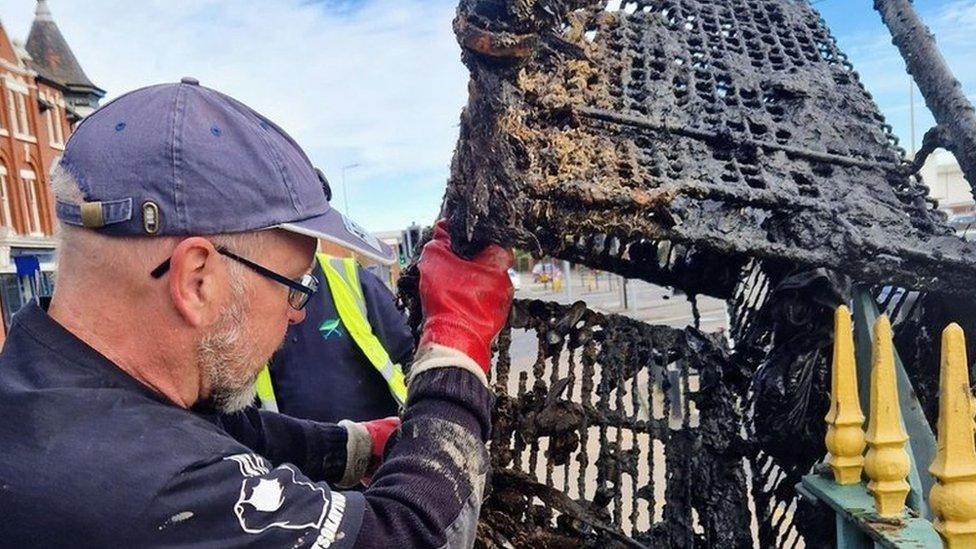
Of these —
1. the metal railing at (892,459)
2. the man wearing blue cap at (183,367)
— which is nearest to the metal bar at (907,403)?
the metal railing at (892,459)

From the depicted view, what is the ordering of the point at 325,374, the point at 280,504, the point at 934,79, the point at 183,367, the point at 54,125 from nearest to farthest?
the point at 280,504
the point at 183,367
the point at 934,79
the point at 325,374
the point at 54,125

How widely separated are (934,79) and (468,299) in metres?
1.39

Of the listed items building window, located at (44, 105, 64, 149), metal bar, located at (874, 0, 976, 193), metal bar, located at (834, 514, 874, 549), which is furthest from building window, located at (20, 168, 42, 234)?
metal bar, located at (834, 514, 874, 549)

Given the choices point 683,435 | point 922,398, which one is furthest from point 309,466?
point 922,398

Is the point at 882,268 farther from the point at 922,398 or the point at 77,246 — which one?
the point at 77,246

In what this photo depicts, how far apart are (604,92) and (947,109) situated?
87 centimetres

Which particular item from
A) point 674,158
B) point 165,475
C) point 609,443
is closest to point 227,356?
point 165,475

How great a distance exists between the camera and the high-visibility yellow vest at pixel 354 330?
2674 mm

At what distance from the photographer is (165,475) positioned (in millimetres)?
1155

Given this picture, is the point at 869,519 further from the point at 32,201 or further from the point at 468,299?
the point at 32,201

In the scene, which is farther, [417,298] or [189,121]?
[417,298]

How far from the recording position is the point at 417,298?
6.59ft

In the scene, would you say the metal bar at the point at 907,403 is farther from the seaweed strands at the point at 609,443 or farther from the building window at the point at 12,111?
the building window at the point at 12,111

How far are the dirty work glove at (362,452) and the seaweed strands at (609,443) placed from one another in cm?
36
